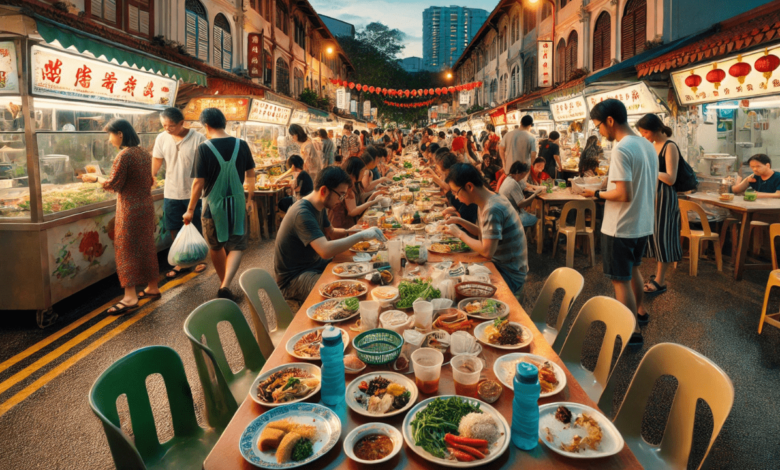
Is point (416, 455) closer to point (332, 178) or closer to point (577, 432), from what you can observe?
point (577, 432)

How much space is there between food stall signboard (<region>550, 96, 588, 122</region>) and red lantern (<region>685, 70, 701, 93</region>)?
3.22m

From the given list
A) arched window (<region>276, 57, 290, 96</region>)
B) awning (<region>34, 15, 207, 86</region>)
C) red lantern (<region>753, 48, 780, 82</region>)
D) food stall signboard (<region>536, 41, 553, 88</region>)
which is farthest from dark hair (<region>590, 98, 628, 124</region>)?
arched window (<region>276, 57, 290, 96</region>)

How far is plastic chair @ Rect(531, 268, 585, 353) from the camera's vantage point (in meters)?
2.86

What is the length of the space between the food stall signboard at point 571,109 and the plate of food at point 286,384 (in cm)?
1109

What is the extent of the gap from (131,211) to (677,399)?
522 centimetres

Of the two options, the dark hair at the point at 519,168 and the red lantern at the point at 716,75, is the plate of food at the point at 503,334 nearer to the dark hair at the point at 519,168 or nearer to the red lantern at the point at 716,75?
the dark hair at the point at 519,168

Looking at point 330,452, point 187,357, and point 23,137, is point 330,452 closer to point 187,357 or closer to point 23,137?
point 187,357

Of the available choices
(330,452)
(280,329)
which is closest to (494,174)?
(280,329)

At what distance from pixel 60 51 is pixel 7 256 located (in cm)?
227

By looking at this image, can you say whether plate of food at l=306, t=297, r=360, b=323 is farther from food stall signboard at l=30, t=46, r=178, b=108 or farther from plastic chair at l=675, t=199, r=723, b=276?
plastic chair at l=675, t=199, r=723, b=276

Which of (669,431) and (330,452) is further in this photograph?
(669,431)

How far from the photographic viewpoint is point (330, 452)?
152 cm

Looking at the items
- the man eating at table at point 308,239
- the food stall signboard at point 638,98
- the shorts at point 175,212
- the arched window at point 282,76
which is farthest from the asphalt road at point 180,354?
the arched window at point 282,76

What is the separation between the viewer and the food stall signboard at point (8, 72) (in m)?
4.29
